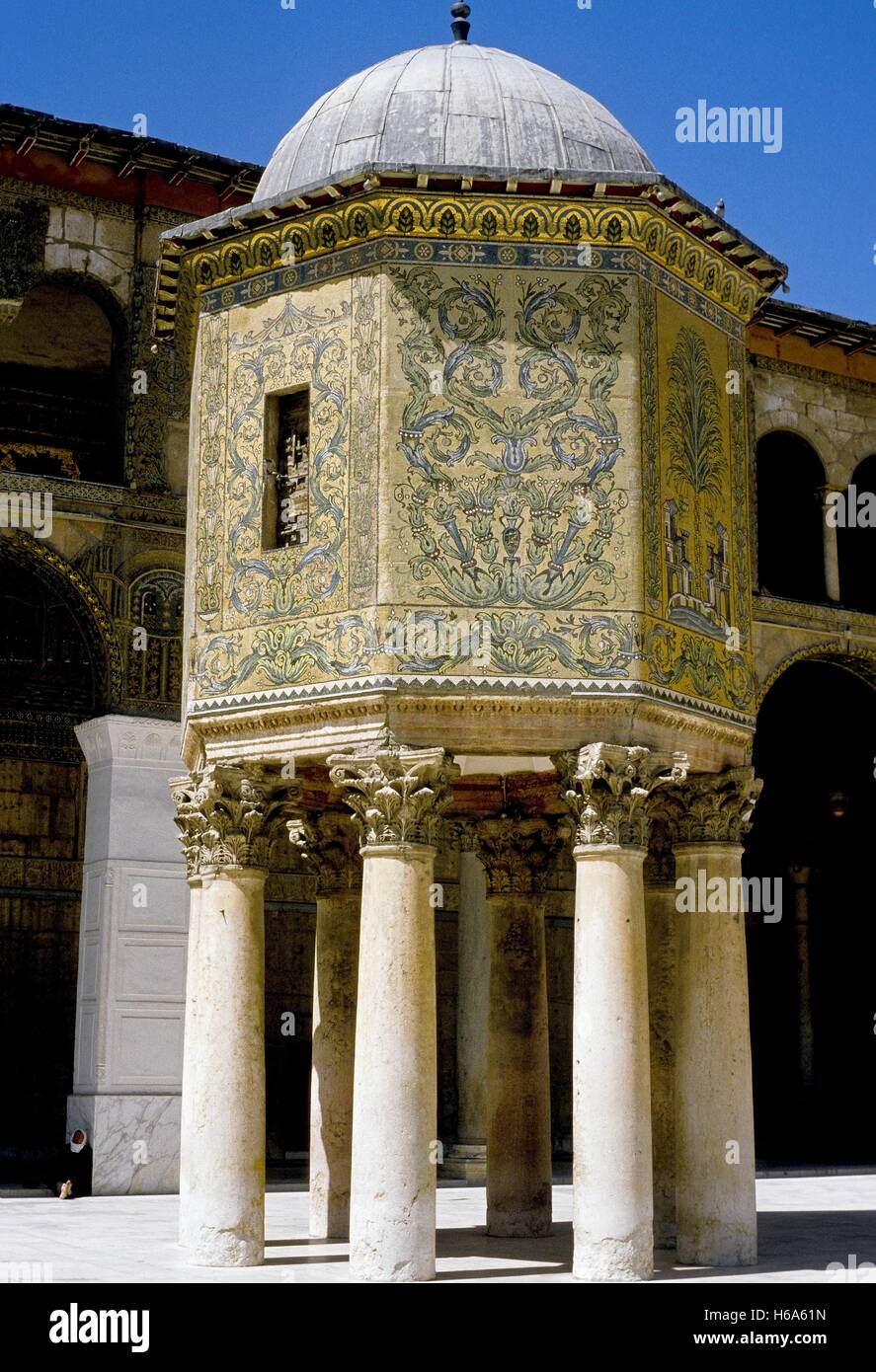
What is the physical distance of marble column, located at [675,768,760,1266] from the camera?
11086mm

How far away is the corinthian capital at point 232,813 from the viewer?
1107 cm

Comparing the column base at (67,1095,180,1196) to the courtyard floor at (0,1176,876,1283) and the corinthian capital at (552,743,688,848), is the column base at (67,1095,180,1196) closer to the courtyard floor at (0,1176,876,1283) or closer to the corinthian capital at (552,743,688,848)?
the courtyard floor at (0,1176,876,1283)

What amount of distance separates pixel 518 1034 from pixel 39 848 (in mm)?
10268

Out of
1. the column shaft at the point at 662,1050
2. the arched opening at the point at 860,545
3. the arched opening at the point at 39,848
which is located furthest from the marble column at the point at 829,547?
the column shaft at the point at 662,1050

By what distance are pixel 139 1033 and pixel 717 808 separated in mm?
8510

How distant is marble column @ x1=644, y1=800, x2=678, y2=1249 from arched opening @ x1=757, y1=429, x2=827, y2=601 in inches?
408

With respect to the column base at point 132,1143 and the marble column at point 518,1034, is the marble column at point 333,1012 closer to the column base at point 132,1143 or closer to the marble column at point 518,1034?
the marble column at point 518,1034

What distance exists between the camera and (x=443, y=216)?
10.9 meters

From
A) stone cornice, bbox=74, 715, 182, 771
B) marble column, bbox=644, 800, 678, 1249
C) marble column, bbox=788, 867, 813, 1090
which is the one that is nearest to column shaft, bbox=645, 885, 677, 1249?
marble column, bbox=644, 800, 678, 1249

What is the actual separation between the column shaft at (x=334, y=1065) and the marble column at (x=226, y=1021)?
62.4 inches
